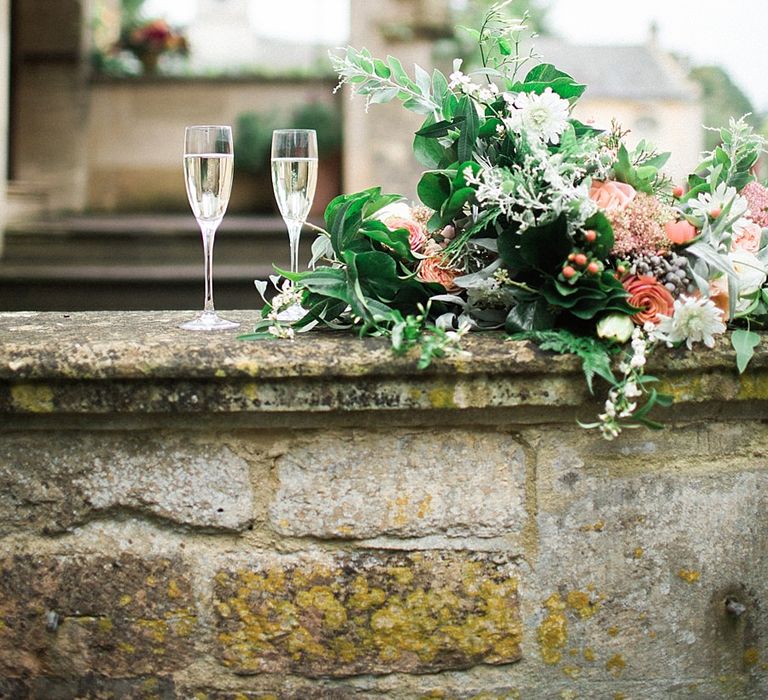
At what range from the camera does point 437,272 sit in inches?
62.2

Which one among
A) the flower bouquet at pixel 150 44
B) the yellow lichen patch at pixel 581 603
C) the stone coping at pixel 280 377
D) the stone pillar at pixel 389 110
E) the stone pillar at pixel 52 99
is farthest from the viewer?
the flower bouquet at pixel 150 44

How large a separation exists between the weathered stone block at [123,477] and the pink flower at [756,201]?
3.13 ft

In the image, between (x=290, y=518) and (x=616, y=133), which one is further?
(x=616, y=133)

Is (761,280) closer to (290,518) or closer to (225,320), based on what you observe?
(290,518)

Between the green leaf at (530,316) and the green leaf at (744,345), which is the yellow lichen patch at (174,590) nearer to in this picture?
the green leaf at (530,316)

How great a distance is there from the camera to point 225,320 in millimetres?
1880

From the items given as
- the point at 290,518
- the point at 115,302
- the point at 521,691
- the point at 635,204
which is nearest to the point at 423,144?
the point at 635,204

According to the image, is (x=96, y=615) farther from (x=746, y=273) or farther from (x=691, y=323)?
(x=746, y=273)

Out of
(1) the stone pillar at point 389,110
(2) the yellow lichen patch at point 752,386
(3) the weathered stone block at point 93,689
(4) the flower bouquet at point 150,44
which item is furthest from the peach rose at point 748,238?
(4) the flower bouquet at point 150,44

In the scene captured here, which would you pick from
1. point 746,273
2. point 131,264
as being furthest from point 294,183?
point 131,264

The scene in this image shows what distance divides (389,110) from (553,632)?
633 cm

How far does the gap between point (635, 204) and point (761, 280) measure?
0.22m

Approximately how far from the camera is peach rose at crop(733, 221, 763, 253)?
158cm

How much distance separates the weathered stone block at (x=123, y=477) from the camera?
148cm
